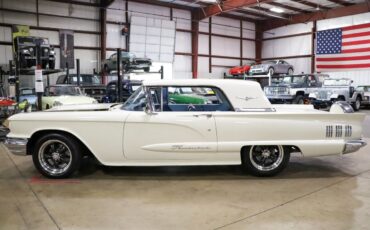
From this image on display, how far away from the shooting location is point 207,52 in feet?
81.3

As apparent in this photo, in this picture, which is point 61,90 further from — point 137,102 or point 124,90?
point 137,102

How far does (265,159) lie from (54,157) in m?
3.05

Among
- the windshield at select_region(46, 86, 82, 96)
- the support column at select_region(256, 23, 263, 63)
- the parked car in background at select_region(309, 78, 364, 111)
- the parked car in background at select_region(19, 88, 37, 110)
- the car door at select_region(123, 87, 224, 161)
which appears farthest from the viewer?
the support column at select_region(256, 23, 263, 63)

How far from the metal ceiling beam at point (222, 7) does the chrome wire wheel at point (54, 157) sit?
15.9m

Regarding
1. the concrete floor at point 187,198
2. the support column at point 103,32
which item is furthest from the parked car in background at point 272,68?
the concrete floor at point 187,198

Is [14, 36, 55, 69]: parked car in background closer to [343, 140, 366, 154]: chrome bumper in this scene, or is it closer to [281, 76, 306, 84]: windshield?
[343, 140, 366, 154]: chrome bumper

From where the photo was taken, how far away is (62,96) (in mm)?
11953

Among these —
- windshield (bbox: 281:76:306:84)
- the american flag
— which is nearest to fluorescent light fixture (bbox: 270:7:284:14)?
the american flag

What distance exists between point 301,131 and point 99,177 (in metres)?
2.96

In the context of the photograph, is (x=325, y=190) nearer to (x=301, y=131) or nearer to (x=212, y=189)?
(x=301, y=131)

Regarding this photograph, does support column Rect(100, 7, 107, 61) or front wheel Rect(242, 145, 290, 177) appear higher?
support column Rect(100, 7, 107, 61)

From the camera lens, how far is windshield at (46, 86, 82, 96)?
1249 cm

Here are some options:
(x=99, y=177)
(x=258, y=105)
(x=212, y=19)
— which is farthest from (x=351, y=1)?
(x=99, y=177)

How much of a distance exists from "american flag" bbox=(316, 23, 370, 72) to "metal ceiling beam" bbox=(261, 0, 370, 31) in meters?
0.92
